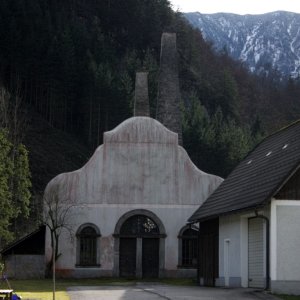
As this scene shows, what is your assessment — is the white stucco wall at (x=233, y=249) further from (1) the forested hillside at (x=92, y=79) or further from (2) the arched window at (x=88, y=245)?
(1) the forested hillside at (x=92, y=79)

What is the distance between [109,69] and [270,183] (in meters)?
59.1

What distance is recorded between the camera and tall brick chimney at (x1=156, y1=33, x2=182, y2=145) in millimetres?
57628

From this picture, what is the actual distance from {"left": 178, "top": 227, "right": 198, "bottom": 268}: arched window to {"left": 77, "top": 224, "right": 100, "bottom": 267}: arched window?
187 inches

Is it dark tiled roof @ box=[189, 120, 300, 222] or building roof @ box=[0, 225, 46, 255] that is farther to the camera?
building roof @ box=[0, 225, 46, 255]

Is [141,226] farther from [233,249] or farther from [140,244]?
[233,249]

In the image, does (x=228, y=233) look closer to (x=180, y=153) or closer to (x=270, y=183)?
(x=270, y=183)

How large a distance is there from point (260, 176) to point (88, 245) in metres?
16.1

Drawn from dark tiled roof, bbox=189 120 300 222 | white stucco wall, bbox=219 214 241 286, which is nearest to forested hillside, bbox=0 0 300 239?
dark tiled roof, bbox=189 120 300 222

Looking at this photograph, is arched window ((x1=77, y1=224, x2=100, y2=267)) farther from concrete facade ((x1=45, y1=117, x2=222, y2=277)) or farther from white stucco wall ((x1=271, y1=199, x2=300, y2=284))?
white stucco wall ((x1=271, y1=199, x2=300, y2=284))

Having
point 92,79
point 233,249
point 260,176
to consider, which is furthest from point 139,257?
point 92,79

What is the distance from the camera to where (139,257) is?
4044cm

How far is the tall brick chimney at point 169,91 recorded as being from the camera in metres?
57.6

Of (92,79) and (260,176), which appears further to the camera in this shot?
(92,79)

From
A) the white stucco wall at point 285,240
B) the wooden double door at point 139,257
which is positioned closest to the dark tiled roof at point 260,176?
the white stucco wall at point 285,240
